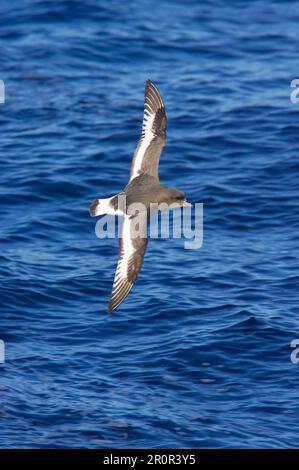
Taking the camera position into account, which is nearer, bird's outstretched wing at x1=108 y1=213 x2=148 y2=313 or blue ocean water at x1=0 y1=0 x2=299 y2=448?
bird's outstretched wing at x1=108 y1=213 x2=148 y2=313

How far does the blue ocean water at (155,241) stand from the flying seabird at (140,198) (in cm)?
135

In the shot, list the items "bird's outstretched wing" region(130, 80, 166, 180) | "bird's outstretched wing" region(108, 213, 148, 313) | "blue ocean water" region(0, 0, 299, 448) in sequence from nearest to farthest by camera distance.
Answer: "bird's outstretched wing" region(108, 213, 148, 313)
"blue ocean water" region(0, 0, 299, 448)
"bird's outstretched wing" region(130, 80, 166, 180)

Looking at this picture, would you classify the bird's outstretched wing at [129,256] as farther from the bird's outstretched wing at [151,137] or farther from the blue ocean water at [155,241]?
the blue ocean water at [155,241]

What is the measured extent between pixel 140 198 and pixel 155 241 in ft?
9.84

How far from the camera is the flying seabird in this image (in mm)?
9750

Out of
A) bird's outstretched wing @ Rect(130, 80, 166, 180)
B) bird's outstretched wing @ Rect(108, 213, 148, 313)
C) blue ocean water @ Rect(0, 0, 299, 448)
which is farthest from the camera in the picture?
bird's outstretched wing @ Rect(130, 80, 166, 180)

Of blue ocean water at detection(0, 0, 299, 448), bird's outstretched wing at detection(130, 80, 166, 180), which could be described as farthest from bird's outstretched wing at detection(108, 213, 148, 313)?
blue ocean water at detection(0, 0, 299, 448)

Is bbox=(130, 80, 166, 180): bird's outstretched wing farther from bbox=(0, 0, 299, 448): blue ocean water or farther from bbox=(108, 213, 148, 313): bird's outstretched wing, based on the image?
bbox=(0, 0, 299, 448): blue ocean water

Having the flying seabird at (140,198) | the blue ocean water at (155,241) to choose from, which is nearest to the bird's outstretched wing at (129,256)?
the flying seabird at (140,198)

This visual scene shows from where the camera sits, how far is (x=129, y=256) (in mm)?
9844

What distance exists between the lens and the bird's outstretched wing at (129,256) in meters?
9.68
